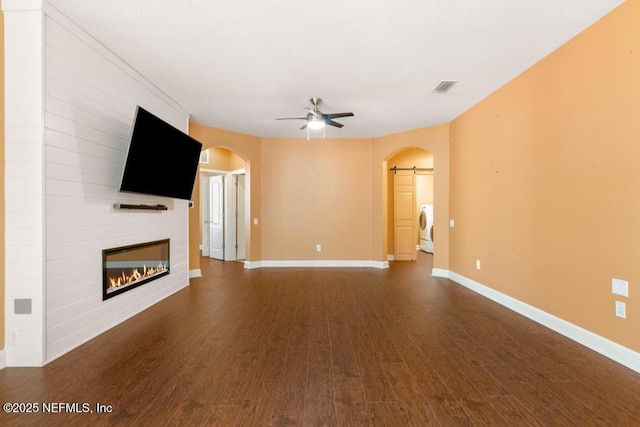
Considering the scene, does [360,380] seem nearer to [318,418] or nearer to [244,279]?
[318,418]

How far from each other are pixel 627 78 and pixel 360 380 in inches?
123

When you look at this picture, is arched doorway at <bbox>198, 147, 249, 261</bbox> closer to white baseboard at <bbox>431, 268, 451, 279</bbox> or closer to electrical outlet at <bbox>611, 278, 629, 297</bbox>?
white baseboard at <bbox>431, 268, 451, 279</bbox>

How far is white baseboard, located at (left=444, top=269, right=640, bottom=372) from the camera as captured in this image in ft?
7.42

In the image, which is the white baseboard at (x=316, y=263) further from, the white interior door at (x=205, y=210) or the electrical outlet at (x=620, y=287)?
the electrical outlet at (x=620, y=287)

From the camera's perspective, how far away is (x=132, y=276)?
339 cm

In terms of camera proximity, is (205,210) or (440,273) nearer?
(440,273)

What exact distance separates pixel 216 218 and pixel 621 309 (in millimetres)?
7364

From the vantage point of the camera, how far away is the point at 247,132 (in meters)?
5.99

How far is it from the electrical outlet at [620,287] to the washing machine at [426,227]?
6128 mm

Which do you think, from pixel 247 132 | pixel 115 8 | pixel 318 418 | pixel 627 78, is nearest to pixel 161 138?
pixel 115 8

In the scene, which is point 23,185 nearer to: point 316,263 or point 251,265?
point 251,265

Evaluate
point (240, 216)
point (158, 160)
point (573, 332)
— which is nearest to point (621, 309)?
point (573, 332)

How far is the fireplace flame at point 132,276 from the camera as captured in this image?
3.07 metres

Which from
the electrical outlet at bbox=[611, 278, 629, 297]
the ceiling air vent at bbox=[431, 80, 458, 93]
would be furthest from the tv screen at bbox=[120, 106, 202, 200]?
the electrical outlet at bbox=[611, 278, 629, 297]
